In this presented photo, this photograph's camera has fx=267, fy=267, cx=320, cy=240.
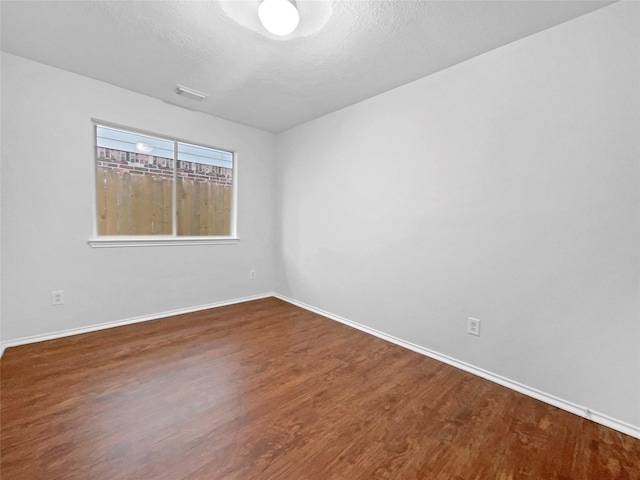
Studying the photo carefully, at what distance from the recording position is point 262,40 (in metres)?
2.00

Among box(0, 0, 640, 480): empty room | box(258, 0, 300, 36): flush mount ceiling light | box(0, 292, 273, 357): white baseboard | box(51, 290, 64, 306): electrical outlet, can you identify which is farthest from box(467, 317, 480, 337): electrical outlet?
box(51, 290, 64, 306): electrical outlet

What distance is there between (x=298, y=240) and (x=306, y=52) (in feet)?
7.49

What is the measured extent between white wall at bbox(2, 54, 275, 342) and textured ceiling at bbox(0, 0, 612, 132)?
25 centimetres

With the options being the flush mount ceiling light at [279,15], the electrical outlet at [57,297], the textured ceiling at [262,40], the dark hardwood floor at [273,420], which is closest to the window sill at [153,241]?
the electrical outlet at [57,297]

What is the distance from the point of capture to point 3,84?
2.26 metres

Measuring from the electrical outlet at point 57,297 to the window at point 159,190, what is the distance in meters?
0.52

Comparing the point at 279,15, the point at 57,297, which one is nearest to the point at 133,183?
the point at 57,297

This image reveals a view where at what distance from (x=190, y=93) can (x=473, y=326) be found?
3525mm

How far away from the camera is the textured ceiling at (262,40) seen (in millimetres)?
1701

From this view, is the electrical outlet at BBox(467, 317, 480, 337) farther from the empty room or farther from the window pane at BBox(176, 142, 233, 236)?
the window pane at BBox(176, 142, 233, 236)

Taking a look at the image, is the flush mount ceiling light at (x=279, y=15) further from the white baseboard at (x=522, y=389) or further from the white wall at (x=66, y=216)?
the white baseboard at (x=522, y=389)

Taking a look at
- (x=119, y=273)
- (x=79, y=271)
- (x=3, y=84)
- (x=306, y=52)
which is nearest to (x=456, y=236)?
(x=306, y=52)

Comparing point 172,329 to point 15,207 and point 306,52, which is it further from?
point 306,52

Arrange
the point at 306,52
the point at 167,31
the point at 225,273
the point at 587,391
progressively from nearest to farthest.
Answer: the point at 587,391 → the point at 167,31 → the point at 306,52 → the point at 225,273
